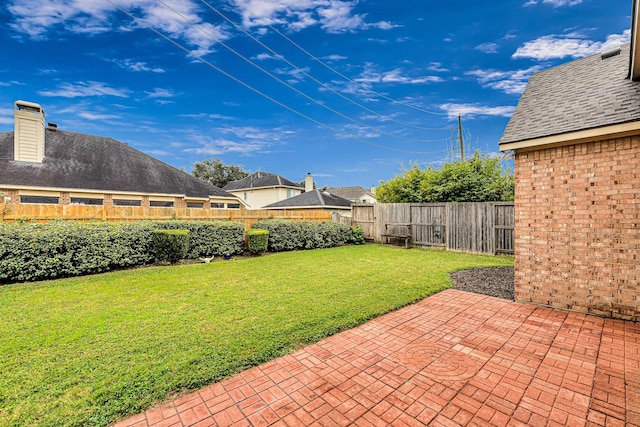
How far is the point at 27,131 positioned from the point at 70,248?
515 inches

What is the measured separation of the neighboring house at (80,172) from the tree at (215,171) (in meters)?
21.0

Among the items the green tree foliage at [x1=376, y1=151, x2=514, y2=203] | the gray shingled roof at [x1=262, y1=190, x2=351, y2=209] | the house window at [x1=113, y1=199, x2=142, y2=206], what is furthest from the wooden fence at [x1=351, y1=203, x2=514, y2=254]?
the house window at [x1=113, y1=199, x2=142, y2=206]

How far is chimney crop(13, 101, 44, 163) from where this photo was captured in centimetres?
1402

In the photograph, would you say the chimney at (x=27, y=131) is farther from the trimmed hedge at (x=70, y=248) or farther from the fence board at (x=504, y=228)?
the fence board at (x=504, y=228)

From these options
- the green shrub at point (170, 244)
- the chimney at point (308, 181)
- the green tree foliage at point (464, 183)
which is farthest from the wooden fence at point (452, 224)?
the chimney at point (308, 181)

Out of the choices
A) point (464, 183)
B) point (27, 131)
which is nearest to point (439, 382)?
point (464, 183)

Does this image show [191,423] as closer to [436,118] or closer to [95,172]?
[95,172]

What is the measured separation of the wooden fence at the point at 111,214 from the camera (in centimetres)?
724

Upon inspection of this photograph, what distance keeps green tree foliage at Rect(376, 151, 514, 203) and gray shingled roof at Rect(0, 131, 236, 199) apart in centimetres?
1424

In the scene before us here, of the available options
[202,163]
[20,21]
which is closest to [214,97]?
[20,21]

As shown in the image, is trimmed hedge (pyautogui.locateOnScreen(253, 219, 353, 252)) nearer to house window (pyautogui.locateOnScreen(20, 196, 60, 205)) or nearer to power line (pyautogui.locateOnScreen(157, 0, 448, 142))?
power line (pyautogui.locateOnScreen(157, 0, 448, 142))

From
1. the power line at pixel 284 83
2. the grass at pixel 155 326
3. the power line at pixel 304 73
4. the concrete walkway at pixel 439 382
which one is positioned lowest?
the concrete walkway at pixel 439 382

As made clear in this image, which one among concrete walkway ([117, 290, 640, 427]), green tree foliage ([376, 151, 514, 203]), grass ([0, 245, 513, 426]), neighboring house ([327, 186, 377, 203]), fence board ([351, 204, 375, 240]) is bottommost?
concrete walkway ([117, 290, 640, 427])

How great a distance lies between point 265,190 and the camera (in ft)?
99.0
